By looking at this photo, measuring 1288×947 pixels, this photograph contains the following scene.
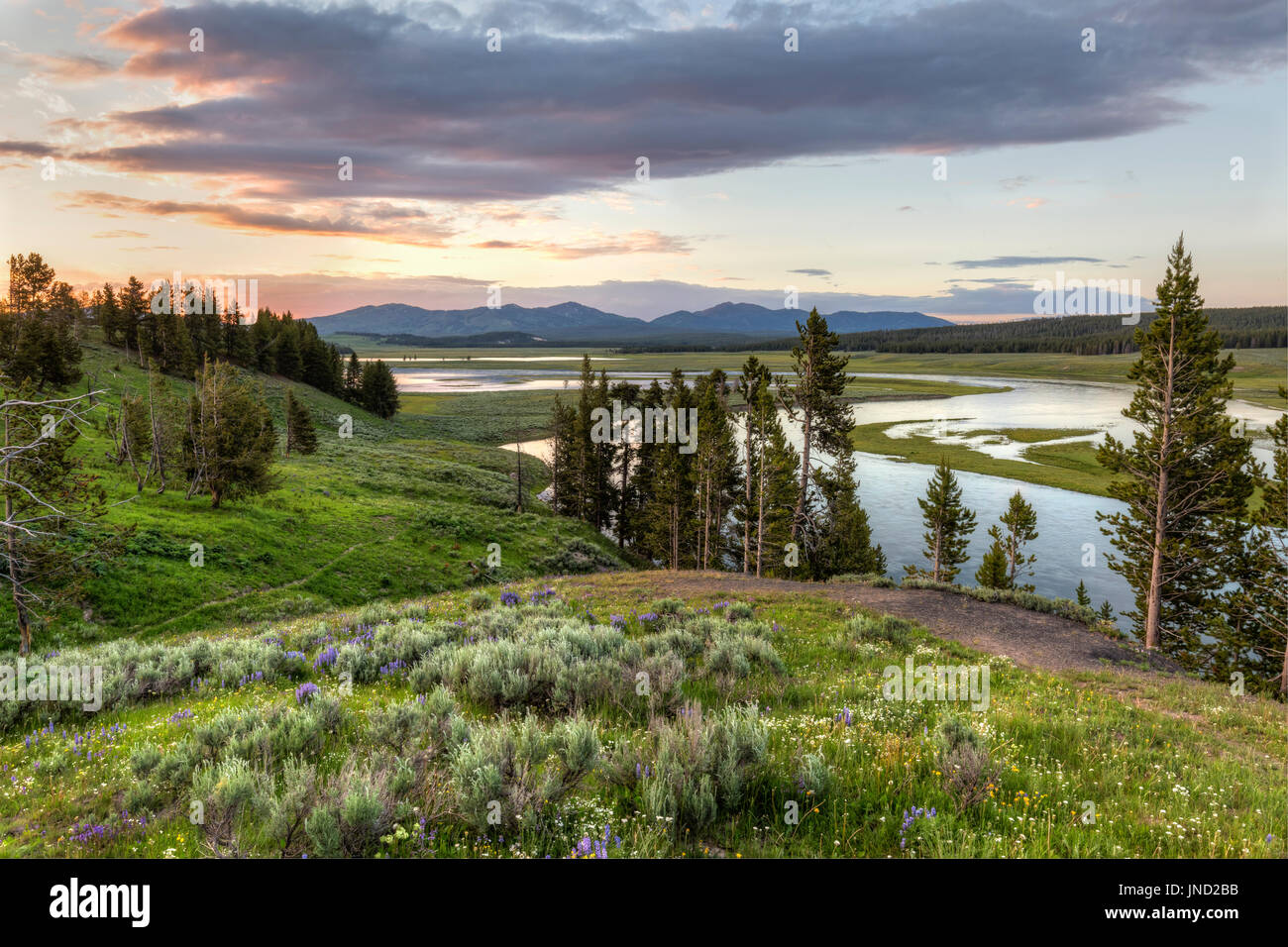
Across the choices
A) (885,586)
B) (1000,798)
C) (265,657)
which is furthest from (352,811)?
(885,586)

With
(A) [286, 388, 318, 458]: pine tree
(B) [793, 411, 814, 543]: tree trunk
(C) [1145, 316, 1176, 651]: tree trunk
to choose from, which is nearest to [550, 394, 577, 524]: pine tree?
(A) [286, 388, 318, 458]: pine tree

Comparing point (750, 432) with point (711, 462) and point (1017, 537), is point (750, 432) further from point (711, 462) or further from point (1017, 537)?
point (1017, 537)

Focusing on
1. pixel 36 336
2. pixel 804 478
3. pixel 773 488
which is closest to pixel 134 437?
→ pixel 36 336

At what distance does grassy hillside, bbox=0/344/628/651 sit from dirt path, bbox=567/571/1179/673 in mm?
13996

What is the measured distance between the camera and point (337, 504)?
4175 cm

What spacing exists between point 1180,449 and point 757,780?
101 feet

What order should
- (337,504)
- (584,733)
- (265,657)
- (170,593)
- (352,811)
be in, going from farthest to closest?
(337,504), (170,593), (265,657), (584,733), (352,811)

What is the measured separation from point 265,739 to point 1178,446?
34039 mm

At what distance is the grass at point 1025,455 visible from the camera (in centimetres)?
6581

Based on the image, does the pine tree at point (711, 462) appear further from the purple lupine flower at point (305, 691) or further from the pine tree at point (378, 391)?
the pine tree at point (378, 391)

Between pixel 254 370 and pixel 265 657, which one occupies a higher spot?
pixel 254 370

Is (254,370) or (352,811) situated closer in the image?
(352,811)
